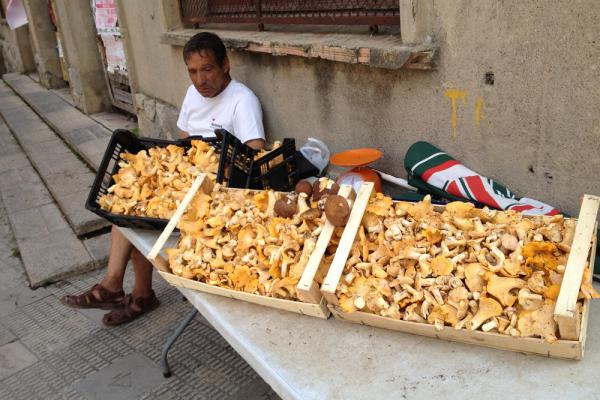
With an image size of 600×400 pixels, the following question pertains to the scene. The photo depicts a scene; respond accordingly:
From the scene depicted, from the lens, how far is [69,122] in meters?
7.79

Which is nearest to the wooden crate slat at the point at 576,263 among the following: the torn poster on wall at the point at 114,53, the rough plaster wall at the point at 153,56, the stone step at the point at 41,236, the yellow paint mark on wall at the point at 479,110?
the yellow paint mark on wall at the point at 479,110

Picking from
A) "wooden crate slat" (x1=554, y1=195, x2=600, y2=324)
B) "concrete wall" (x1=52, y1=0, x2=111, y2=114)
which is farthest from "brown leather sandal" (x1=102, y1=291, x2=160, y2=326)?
"concrete wall" (x1=52, y1=0, x2=111, y2=114)

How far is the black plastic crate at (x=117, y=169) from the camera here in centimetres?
231

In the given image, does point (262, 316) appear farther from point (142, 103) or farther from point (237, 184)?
point (142, 103)

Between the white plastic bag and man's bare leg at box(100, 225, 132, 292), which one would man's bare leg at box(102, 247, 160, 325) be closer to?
man's bare leg at box(100, 225, 132, 292)

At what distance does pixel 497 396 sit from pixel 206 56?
258 centimetres

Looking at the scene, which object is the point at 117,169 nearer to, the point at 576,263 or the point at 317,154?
the point at 317,154

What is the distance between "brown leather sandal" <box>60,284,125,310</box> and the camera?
119 inches

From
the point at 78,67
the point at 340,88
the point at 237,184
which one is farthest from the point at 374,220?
the point at 78,67

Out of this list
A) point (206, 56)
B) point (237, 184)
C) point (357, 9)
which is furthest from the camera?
point (206, 56)

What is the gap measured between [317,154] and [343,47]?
0.64 meters

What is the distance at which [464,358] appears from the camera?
137cm

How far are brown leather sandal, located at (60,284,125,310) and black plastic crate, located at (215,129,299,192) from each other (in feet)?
4.22

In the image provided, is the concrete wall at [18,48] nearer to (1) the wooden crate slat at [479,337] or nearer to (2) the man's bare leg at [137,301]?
(2) the man's bare leg at [137,301]
